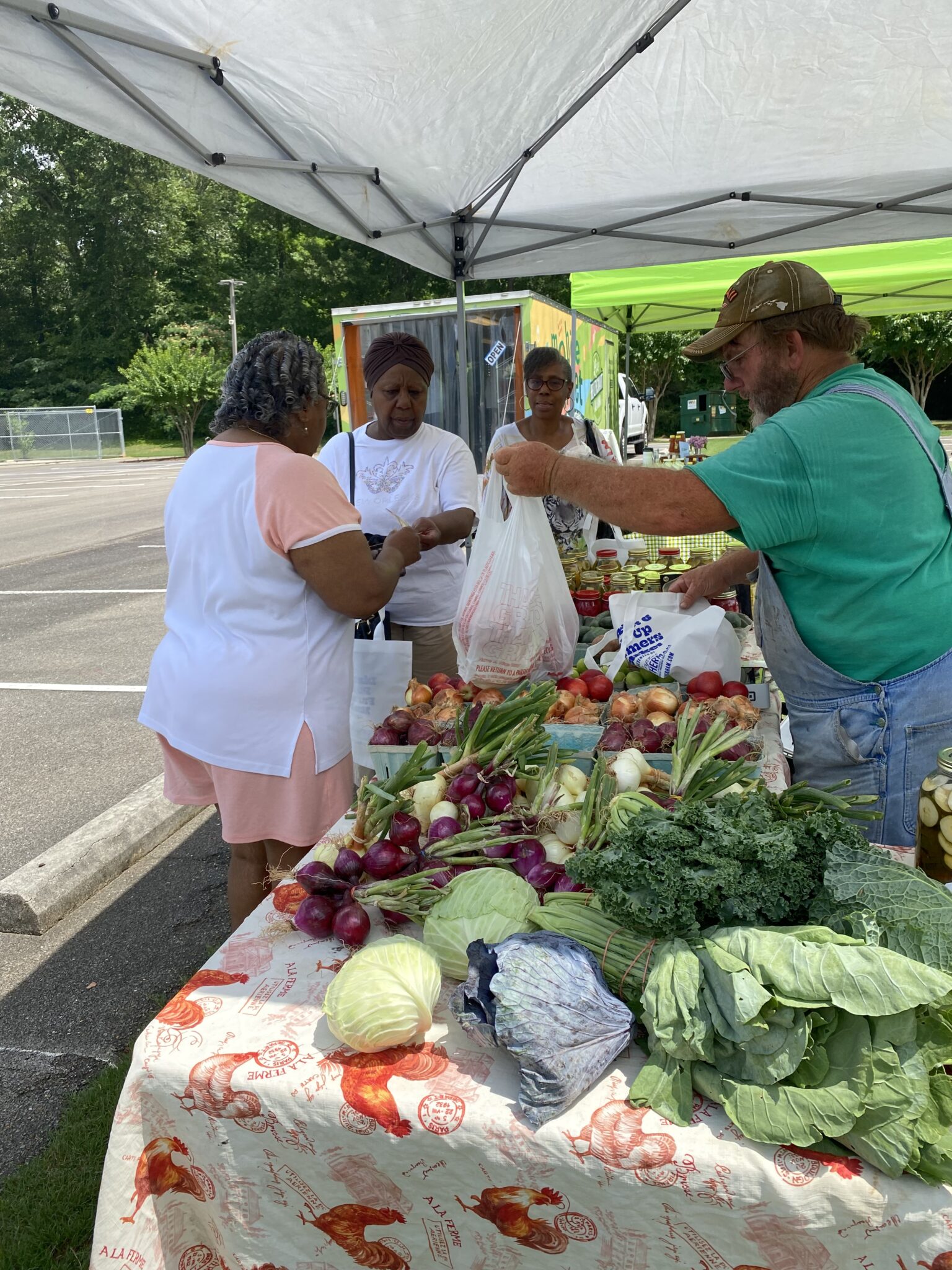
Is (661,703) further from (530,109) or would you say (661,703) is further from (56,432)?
(56,432)

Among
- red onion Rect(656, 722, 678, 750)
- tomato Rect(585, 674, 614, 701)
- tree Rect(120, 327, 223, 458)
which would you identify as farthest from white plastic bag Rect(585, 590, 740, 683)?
tree Rect(120, 327, 223, 458)

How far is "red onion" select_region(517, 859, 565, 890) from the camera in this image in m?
1.68

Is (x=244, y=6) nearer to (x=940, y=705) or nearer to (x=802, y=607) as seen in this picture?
(x=802, y=607)

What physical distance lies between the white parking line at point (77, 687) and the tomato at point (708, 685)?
512 cm

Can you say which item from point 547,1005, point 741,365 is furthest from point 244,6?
point 547,1005

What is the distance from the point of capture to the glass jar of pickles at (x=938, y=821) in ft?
5.20

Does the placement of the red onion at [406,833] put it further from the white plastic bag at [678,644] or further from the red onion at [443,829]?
the white plastic bag at [678,644]

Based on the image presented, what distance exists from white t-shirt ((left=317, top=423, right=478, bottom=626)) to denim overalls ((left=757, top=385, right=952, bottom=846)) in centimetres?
163

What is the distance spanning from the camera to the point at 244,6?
2.25 metres

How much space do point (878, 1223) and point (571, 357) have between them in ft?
48.8

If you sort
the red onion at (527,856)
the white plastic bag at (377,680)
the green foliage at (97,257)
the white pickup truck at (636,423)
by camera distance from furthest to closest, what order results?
the green foliage at (97,257), the white pickup truck at (636,423), the white plastic bag at (377,680), the red onion at (527,856)

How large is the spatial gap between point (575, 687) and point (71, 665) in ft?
19.5

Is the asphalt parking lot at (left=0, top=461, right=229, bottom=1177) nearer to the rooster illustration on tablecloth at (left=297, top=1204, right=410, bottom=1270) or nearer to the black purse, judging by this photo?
the black purse

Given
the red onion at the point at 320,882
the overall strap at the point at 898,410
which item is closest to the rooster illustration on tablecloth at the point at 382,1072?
the red onion at the point at 320,882
